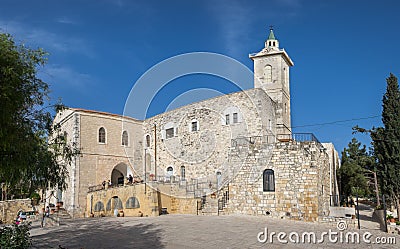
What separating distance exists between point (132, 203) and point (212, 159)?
6.33m

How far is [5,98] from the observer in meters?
6.30

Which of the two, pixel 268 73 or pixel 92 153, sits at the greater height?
pixel 268 73

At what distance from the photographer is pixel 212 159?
83.1ft

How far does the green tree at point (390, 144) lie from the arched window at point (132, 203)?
1299 centimetres

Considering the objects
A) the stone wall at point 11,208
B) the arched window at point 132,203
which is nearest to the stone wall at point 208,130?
the arched window at point 132,203

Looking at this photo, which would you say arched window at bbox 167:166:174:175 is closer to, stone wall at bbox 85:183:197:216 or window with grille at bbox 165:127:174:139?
window with grille at bbox 165:127:174:139

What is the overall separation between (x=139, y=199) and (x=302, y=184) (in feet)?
29.4

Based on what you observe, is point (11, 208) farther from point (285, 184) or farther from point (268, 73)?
point (268, 73)

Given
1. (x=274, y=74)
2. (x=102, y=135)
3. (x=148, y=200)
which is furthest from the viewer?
(x=274, y=74)

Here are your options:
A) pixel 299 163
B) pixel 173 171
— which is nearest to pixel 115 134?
pixel 173 171

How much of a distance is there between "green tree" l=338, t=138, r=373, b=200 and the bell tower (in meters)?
6.48

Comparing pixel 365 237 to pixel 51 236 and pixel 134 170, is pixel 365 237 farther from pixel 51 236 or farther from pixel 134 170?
pixel 134 170

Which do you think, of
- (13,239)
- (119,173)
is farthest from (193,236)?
(119,173)

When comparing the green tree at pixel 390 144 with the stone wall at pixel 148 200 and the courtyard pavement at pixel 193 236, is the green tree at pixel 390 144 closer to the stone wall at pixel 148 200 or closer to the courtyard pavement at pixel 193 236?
the courtyard pavement at pixel 193 236
